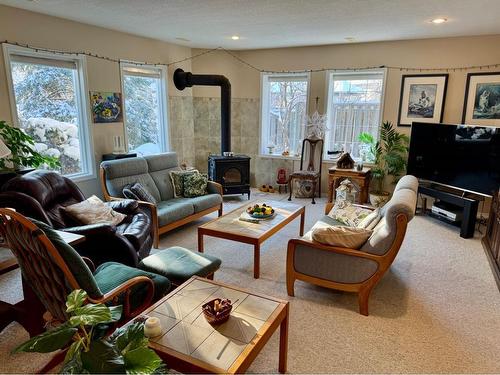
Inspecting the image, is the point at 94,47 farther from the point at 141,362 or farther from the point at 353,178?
the point at 141,362

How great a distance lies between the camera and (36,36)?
13.4ft

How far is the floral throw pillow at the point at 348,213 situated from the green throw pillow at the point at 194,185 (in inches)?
71.5

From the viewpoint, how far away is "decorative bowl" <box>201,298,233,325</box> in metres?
1.84

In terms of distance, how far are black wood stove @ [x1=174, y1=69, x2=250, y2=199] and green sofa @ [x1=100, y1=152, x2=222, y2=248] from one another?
974mm

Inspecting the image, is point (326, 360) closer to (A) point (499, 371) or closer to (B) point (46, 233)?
(A) point (499, 371)

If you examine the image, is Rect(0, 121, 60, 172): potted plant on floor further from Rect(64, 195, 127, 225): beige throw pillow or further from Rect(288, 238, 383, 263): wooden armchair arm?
Rect(288, 238, 383, 263): wooden armchair arm

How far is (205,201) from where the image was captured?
4.60 meters

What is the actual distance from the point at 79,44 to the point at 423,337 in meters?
5.02

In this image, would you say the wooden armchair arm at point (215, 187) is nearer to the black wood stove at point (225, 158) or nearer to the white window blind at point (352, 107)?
the black wood stove at point (225, 158)

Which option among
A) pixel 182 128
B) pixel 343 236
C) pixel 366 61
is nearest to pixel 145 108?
pixel 182 128

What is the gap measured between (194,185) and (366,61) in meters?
3.46

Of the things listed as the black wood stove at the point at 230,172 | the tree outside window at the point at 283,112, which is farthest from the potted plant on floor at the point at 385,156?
the black wood stove at the point at 230,172

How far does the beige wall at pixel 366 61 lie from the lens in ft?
16.4

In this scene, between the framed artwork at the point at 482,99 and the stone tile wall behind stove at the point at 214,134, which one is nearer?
the framed artwork at the point at 482,99
